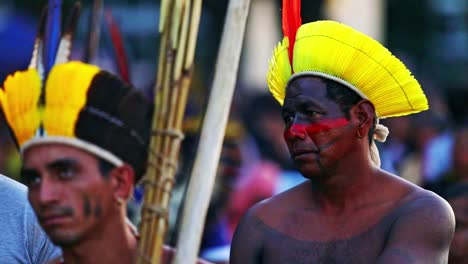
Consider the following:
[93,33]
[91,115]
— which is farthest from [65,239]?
[93,33]

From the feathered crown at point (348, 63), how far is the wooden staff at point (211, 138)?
1.08m

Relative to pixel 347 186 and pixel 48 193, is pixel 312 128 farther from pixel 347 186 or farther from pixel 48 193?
pixel 48 193

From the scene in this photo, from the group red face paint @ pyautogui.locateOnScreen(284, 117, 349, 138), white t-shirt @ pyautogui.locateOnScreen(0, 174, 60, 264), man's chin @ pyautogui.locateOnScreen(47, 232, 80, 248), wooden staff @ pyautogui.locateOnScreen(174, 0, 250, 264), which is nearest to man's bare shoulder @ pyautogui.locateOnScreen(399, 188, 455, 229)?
red face paint @ pyautogui.locateOnScreen(284, 117, 349, 138)

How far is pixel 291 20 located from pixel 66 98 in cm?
136

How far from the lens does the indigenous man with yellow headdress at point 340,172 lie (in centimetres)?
551

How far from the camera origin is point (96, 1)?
15.9ft

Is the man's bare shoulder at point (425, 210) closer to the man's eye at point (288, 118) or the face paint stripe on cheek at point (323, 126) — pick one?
the face paint stripe on cheek at point (323, 126)

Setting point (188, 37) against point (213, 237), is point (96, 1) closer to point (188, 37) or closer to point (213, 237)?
point (188, 37)

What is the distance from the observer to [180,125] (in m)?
4.55

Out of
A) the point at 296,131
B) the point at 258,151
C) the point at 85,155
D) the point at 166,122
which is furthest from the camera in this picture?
the point at 258,151

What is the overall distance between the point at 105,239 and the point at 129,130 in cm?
35

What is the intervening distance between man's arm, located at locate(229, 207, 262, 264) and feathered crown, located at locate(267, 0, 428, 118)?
1.73 ft

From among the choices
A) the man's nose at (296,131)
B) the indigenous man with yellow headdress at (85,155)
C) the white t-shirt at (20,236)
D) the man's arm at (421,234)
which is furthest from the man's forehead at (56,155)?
the man's arm at (421,234)

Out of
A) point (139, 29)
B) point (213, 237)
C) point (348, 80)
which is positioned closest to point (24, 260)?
point (348, 80)
